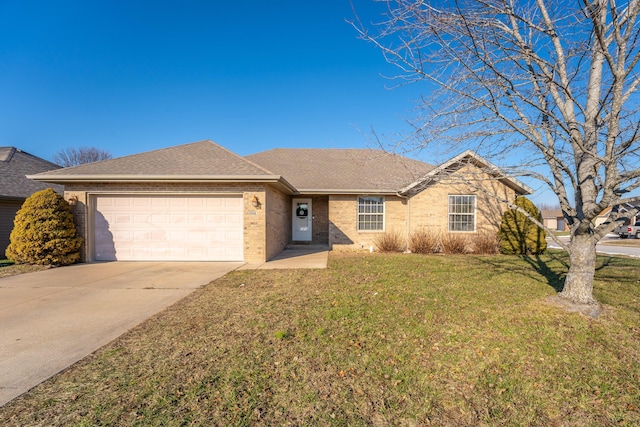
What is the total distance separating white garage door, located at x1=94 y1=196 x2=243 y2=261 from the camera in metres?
10.4

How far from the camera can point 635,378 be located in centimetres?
321

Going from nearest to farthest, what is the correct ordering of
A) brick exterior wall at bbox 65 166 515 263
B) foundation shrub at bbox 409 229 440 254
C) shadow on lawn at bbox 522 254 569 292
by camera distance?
shadow on lawn at bbox 522 254 569 292 < brick exterior wall at bbox 65 166 515 263 < foundation shrub at bbox 409 229 440 254

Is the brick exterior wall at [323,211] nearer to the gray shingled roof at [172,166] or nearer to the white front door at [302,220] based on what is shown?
the white front door at [302,220]

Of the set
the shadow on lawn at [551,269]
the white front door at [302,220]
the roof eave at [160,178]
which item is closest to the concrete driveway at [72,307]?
the roof eave at [160,178]

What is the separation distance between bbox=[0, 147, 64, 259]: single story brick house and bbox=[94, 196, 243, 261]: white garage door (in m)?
5.22

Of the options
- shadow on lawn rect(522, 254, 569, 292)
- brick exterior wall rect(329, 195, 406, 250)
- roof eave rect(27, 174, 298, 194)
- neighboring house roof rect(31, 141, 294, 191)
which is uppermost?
neighboring house roof rect(31, 141, 294, 191)

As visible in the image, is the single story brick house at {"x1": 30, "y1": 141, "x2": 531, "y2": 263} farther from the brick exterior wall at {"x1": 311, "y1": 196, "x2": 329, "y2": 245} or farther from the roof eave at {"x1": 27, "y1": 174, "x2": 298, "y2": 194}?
the brick exterior wall at {"x1": 311, "y1": 196, "x2": 329, "y2": 245}

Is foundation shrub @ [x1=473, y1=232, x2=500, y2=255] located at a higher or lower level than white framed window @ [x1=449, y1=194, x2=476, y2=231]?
lower

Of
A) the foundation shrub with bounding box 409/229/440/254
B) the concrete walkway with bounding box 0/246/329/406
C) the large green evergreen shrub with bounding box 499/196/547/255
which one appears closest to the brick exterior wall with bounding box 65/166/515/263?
the foundation shrub with bounding box 409/229/440/254

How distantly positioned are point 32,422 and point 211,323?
7.52ft

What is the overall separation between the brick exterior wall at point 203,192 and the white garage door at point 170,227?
269mm

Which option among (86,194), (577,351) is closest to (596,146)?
(577,351)

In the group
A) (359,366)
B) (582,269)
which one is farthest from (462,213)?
(359,366)

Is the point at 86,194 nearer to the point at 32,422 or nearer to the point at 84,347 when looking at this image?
the point at 84,347
